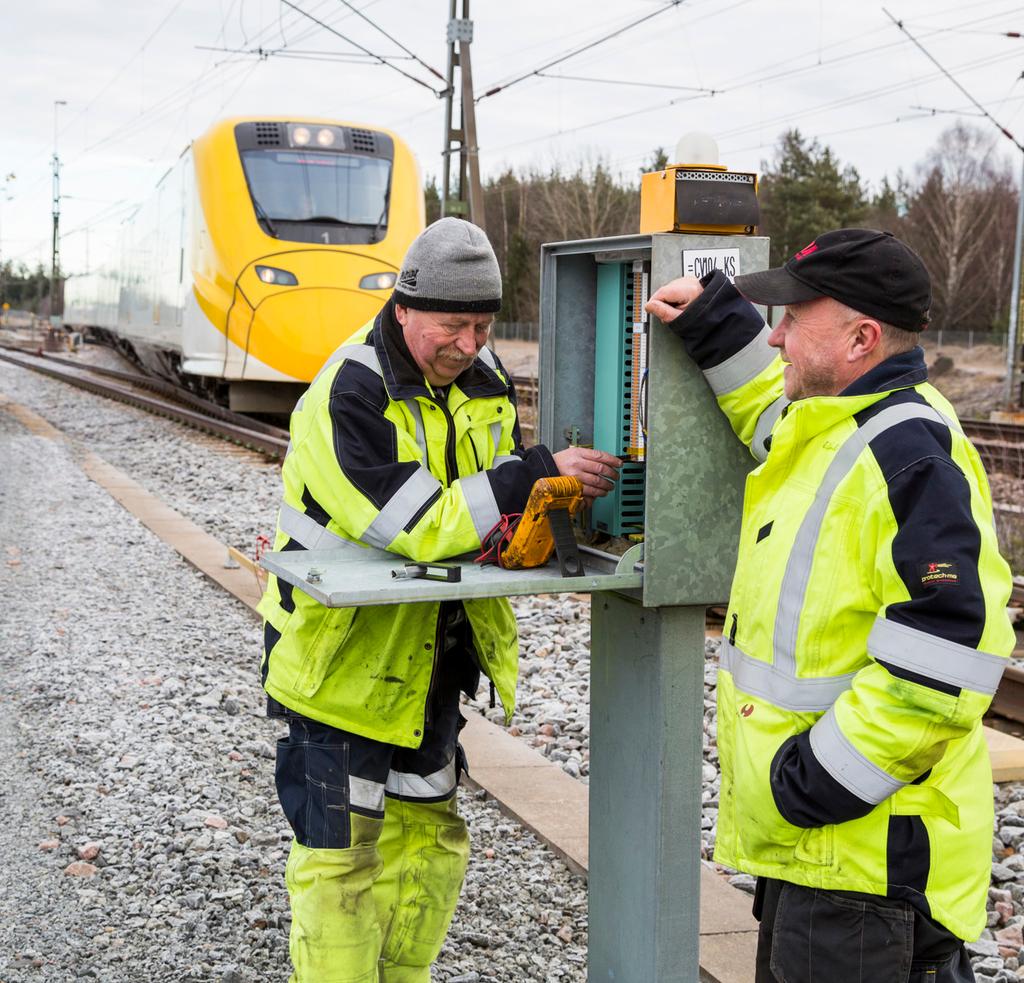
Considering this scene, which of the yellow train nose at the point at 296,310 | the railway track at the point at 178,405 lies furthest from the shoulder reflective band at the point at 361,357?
the railway track at the point at 178,405

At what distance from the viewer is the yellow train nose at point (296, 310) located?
48.2 feet

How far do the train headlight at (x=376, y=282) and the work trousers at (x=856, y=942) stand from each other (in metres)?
13.2

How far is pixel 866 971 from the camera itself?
227 cm

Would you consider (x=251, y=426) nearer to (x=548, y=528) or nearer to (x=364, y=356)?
(x=364, y=356)

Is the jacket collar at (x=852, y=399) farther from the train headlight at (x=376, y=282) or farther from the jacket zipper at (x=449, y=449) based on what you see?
the train headlight at (x=376, y=282)

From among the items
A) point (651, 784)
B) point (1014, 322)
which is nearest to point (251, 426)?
point (1014, 322)

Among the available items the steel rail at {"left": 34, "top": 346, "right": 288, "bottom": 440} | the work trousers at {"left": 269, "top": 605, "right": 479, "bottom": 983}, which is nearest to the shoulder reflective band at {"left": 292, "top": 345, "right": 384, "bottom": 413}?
the work trousers at {"left": 269, "top": 605, "right": 479, "bottom": 983}

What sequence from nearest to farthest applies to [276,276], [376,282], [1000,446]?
[1000,446] < [276,276] < [376,282]

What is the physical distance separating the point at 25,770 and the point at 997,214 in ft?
201

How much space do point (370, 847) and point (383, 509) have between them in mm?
865

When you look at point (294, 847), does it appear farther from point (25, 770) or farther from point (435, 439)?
point (25, 770)

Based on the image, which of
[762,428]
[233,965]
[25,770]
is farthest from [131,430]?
[762,428]

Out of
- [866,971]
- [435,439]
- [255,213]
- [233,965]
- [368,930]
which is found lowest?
[233,965]

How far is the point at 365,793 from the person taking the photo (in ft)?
10.2
